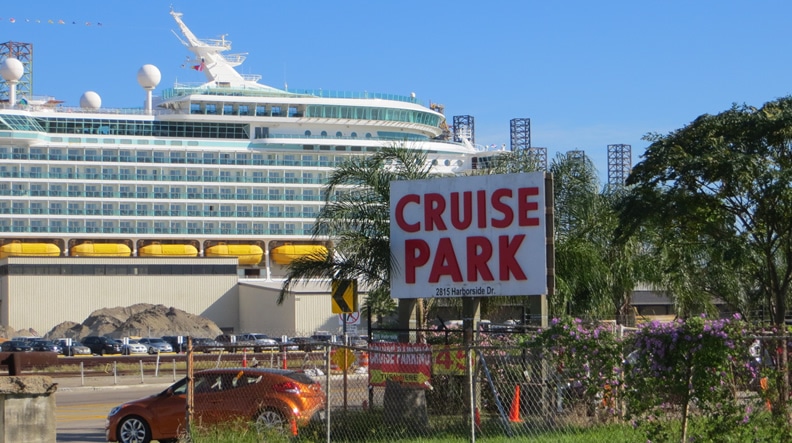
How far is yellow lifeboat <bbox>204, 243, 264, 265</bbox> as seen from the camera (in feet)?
278

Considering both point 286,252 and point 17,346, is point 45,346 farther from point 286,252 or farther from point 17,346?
point 286,252

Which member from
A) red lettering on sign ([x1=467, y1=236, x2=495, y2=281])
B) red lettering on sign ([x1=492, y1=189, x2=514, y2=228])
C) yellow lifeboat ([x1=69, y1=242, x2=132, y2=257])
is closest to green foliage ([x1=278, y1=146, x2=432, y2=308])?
red lettering on sign ([x1=467, y1=236, x2=495, y2=281])

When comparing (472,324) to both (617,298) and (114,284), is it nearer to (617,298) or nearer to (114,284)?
(617,298)

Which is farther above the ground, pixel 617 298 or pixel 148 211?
pixel 148 211

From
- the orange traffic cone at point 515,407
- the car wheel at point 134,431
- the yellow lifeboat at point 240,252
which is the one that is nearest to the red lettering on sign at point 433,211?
the orange traffic cone at point 515,407

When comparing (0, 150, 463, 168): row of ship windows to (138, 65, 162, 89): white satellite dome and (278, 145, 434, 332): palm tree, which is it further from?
(278, 145, 434, 332): palm tree

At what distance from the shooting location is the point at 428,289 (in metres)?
17.8

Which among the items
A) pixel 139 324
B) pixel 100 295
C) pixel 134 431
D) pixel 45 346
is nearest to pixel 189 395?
pixel 134 431

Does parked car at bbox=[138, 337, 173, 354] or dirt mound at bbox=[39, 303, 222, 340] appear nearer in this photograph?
parked car at bbox=[138, 337, 173, 354]

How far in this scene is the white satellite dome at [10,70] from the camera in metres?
86.2

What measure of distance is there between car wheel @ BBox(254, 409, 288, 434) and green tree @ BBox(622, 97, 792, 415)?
25.6 feet

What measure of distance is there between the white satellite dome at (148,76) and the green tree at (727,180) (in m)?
69.7

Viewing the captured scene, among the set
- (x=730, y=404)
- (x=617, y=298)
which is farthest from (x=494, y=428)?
(x=617, y=298)

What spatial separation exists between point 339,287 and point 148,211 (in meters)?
65.9
